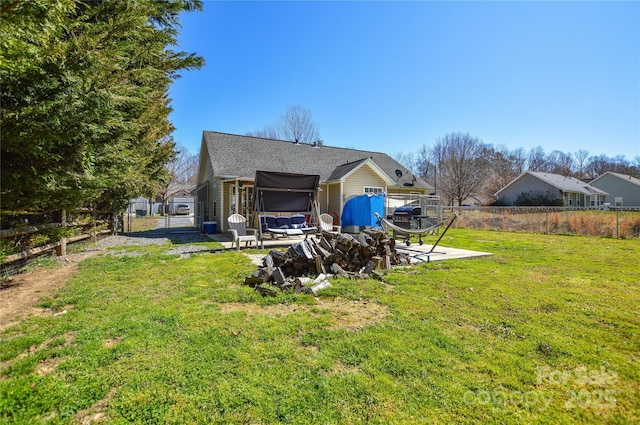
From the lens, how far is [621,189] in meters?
39.3

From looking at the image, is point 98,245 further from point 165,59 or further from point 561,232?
point 561,232

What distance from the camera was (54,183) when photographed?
4480 millimetres

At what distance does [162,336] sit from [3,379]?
1093mm

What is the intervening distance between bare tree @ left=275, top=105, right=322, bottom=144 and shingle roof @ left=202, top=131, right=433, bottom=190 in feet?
38.3

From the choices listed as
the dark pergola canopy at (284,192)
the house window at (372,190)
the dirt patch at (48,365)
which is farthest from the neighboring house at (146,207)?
the dirt patch at (48,365)

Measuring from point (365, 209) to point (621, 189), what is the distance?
1929 inches

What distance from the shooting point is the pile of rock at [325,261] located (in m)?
4.79

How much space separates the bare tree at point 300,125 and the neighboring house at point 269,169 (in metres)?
12.2

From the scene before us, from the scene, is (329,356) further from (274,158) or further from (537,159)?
(537,159)

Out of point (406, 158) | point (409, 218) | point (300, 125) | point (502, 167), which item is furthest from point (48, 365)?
point (502, 167)

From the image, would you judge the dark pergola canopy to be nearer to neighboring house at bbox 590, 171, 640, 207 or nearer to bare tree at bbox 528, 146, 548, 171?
neighboring house at bbox 590, 171, 640, 207

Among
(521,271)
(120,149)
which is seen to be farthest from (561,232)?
(120,149)

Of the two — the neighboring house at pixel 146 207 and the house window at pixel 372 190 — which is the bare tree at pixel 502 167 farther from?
the neighboring house at pixel 146 207

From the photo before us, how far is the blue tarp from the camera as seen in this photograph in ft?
38.5
